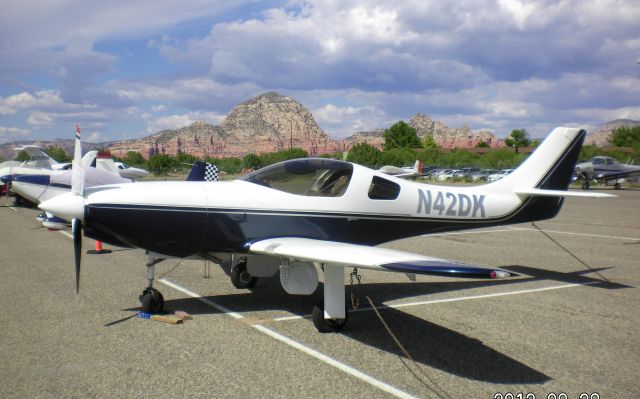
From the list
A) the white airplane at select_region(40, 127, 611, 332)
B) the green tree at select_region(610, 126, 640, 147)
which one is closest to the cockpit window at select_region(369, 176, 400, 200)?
the white airplane at select_region(40, 127, 611, 332)

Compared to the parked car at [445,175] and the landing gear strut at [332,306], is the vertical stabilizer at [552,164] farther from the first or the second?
the parked car at [445,175]

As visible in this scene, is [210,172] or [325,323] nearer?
[325,323]

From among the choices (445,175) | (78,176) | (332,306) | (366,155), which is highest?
(366,155)

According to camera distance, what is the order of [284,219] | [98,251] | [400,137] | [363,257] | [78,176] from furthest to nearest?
[400,137] → [98,251] → [284,219] → [78,176] → [363,257]

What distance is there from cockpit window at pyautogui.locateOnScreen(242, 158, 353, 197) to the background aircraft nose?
7.01ft

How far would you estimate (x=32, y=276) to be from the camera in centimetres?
893

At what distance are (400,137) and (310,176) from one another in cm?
16550

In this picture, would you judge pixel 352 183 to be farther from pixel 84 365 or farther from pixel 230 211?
pixel 84 365

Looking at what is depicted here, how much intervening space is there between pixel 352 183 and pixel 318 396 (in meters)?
3.36

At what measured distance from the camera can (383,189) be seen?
716 cm

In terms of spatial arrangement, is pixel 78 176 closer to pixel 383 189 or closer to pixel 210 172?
pixel 383 189

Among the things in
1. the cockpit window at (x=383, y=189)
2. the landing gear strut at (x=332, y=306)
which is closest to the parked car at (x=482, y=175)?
the cockpit window at (x=383, y=189)

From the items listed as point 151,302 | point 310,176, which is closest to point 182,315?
point 151,302

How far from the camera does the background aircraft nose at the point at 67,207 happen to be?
572cm
